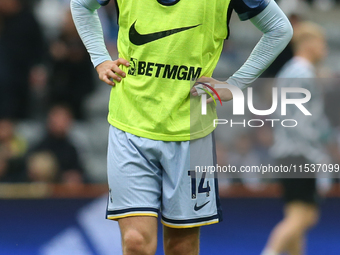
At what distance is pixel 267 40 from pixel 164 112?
59 centimetres

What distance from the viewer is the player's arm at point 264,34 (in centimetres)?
239

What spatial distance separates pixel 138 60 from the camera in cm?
235

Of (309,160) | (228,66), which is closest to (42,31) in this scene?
(228,66)

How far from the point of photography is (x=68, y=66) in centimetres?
585

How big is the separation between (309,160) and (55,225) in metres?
2.11

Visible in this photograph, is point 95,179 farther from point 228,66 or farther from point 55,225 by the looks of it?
point 228,66

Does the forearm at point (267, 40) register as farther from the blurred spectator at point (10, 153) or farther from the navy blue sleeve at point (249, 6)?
the blurred spectator at point (10, 153)

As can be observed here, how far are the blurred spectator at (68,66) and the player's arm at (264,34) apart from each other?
11.6ft

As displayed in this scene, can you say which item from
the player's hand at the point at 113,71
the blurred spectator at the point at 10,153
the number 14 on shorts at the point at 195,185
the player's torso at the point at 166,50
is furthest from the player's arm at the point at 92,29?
the blurred spectator at the point at 10,153

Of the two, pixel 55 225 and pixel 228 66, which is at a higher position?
pixel 228 66

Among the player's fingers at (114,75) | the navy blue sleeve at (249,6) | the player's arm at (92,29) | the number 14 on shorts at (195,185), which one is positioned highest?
the navy blue sleeve at (249,6)

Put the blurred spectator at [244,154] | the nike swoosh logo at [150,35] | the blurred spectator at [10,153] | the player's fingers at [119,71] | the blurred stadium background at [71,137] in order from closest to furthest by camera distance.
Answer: the nike swoosh logo at [150,35] → the player's fingers at [119,71] → the blurred spectator at [244,154] → the blurred stadium background at [71,137] → the blurred spectator at [10,153]

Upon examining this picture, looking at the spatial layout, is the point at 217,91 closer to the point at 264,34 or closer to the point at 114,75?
the point at 264,34

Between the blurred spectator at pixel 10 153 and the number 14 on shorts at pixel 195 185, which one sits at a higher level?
the number 14 on shorts at pixel 195 185
